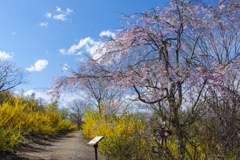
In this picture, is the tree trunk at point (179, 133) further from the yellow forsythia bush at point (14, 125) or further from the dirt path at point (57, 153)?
the yellow forsythia bush at point (14, 125)

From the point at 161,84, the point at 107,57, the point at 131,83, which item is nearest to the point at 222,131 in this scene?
the point at 161,84

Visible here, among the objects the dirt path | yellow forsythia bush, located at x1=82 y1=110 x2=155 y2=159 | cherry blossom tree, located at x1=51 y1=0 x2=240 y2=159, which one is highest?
cherry blossom tree, located at x1=51 y1=0 x2=240 y2=159

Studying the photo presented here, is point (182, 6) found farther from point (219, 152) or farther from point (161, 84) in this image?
point (219, 152)

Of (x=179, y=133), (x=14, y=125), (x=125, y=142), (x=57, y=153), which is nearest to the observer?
(x=179, y=133)

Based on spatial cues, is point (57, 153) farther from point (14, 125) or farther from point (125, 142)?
point (125, 142)

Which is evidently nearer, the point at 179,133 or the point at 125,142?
the point at 179,133

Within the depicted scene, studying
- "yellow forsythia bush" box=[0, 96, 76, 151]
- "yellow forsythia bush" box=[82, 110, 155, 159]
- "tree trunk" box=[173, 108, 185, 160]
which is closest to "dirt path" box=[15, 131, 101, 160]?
"yellow forsythia bush" box=[0, 96, 76, 151]

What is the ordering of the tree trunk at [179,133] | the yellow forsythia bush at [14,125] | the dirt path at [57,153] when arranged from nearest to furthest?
the tree trunk at [179,133] → the yellow forsythia bush at [14,125] → the dirt path at [57,153]

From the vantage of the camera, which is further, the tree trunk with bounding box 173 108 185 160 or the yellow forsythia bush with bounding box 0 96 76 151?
the yellow forsythia bush with bounding box 0 96 76 151

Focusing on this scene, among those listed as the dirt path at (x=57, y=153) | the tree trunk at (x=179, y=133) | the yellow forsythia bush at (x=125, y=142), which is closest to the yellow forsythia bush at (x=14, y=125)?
the dirt path at (x=57, y=153)

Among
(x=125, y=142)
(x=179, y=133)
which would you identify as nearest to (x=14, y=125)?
(x=125, y=142)

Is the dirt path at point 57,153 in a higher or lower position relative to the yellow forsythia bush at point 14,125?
lower

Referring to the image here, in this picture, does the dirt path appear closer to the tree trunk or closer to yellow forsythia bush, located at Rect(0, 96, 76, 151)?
yellow forsythia bush, located at Rect(0, 96, 76, 151)

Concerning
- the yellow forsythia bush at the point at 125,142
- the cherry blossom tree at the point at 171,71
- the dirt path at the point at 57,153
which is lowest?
the dirt path at the point at 57,153
